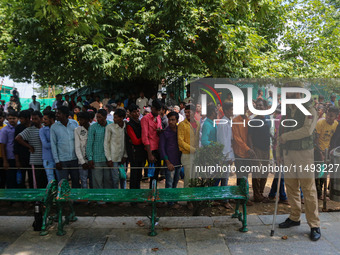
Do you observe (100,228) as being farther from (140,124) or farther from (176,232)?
(140,124)

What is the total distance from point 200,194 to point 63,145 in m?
2.62

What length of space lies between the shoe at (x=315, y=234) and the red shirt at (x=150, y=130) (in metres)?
2.94

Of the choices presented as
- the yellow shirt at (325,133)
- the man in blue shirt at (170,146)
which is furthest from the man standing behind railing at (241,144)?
the yellow shirt at (325,133)

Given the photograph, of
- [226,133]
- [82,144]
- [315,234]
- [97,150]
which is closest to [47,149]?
[82,144]

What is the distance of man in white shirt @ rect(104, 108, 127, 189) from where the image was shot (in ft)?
18.4

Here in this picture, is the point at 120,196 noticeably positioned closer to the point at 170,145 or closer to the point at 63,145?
the point at 170,145

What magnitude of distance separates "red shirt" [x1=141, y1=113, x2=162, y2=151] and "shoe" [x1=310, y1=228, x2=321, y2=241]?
2938mm

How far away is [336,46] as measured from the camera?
17719mm

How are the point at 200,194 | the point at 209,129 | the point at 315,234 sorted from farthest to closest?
1. the point at 209,129
2. the point at 200,194
3. the point at 315,234

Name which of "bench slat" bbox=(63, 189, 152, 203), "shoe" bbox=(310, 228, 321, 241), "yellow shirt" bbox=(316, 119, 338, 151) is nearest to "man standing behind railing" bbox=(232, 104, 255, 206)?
"yellow shirt" bbox=(316, 119, 338, 151)

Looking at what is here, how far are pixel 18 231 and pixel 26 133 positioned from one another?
6.07 ft

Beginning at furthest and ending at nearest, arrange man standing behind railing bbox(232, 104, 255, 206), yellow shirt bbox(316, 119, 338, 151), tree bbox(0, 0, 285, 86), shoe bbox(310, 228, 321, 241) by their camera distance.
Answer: tree bbox(0, 0, 285, 86), yellow shirt bbox(316, 119, 338, 151), man standing behind railing bbox(232, 104, 255, 206), shoe bbox(310, 228, 321, 241)

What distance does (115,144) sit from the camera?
5645 millimetres

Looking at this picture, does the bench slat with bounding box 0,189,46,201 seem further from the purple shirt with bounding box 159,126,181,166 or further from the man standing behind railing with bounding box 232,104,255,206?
the man standing behind railing with bounding box 232,104,255,206
